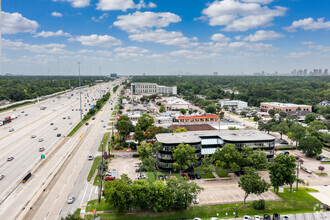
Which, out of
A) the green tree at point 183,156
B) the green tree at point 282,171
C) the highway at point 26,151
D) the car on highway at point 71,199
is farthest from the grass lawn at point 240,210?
the highway at point 26,151

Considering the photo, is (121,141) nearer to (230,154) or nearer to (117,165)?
(117,165)

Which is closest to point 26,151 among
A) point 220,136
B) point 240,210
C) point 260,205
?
point 220,136

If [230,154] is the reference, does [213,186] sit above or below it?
below

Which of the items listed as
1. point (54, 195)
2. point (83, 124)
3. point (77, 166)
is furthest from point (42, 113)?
point (54, 195)

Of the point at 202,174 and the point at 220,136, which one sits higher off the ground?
the point at 220,136

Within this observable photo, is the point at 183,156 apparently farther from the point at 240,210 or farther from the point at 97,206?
the point at 97,206

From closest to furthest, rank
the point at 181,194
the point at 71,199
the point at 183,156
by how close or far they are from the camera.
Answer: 1. the point at 181,194
2. the point at 71,199
3. the point at 183,156
